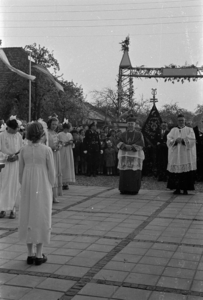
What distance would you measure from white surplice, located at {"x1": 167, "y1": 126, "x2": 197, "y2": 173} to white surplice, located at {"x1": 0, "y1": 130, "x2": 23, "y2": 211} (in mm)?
4729

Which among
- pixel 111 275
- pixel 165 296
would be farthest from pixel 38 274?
pixel 165 296

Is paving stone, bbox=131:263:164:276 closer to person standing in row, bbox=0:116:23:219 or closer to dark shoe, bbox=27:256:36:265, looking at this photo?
dark shoe, bbox=27:256:36:265

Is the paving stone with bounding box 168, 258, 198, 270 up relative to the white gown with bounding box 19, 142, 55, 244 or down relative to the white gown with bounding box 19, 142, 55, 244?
down

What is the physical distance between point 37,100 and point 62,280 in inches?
853

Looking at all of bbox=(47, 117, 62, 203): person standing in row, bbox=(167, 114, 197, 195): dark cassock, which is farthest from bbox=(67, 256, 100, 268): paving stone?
bbox=(167, 114, 197, 195): dark cassock

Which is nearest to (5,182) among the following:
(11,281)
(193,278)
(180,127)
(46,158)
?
(46,158)

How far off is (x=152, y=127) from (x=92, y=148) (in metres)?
2.23

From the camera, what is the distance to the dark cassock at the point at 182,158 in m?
11.6

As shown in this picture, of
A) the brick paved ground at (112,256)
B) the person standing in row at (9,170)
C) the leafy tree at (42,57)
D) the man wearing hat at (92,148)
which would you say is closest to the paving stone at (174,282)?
the brick paved ground at (112,256)

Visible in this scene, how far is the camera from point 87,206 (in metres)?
9.46

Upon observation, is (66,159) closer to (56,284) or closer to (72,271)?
(72,271)

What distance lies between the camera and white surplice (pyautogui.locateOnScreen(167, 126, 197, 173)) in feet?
38.0

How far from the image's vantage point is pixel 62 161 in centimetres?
1212

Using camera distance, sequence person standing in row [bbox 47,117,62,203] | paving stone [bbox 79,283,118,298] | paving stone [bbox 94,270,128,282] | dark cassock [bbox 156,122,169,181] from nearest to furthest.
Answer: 1. paving stone [bbox 79,283,118,298]
2. paving stone [bbox 94,270,128,282]
3. person standing in row [bbox 47,117,62,203]
4. dark cassock [bbox 156,122,169,181]
